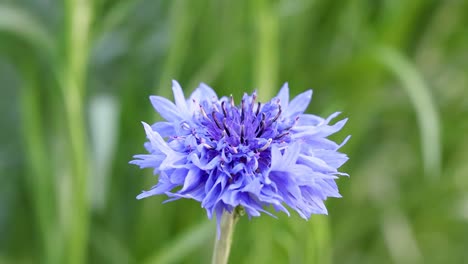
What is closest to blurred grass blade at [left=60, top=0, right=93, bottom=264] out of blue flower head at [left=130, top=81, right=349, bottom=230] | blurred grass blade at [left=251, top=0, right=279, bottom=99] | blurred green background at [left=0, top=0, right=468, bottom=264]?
blurred green background at [left=0, top=0, right=468, bottom=264]

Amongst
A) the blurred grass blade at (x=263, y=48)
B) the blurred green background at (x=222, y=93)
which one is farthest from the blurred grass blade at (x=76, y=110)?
the blurred grass blade at (x=263, y=48)

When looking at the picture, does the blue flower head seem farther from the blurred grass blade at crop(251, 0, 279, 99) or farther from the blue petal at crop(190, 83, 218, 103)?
the blurred grass blade at crop(251, 0, 279, 99)

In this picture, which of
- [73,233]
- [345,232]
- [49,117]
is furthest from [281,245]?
[49,117]

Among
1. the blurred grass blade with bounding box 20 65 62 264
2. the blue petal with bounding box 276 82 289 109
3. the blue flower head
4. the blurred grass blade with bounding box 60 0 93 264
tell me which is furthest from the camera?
the blurred grass blade with bounding box 20 65 62 264

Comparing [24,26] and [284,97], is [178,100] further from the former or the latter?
[24,26]

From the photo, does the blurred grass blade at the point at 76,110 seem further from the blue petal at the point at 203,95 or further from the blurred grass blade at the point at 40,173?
the blue petal at the point at 203,95

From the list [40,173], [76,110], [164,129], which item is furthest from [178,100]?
[40,173]
